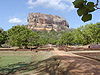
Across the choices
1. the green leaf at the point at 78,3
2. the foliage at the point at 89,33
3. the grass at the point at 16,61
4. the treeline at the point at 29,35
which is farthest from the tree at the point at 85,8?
the foliage at the point at 89,33

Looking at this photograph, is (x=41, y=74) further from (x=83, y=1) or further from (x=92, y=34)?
(x=92, y=34)

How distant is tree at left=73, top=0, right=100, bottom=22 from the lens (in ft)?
4.74

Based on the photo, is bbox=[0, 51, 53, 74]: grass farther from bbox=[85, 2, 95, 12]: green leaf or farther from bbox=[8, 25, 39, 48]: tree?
bbox=[8, 25, 39, 48]: tree

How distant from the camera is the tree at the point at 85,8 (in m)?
1.44

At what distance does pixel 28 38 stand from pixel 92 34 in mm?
20148

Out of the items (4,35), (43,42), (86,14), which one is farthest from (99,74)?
(43,42)

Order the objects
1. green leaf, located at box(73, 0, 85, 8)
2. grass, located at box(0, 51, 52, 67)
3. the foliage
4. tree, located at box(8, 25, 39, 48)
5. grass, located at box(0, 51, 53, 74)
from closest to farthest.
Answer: green leaf, located at box(73, 0, 85, 8) → grass, located at box(0, 51, 53, 74) → grass, located at box(0, 51, 52, 67) → tree, located at box(8, 25, 39, 48) → the foliage

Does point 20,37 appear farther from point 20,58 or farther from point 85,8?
point 85,8

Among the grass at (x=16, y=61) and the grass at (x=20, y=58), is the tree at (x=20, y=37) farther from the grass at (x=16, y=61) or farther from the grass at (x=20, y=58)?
the grass at (x=16, y=61)

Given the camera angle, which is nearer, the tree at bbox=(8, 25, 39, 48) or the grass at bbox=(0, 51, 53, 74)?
the grass at bbox=(0, 51, 53, 74)

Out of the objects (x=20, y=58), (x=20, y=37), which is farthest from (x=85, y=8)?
(x=20, y=37)

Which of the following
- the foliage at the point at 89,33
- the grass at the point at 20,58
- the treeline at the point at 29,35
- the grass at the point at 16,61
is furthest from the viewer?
the foliage at the point at 89,33

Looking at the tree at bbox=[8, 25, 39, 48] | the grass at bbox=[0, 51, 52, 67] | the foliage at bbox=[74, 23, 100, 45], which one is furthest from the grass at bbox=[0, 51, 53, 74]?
the foliage at bbox=[74, 23, 100, 45]

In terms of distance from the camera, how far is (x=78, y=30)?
65.6m
